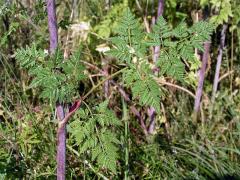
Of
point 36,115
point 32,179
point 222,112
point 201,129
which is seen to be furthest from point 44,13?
point 222,112

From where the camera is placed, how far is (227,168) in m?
2.18

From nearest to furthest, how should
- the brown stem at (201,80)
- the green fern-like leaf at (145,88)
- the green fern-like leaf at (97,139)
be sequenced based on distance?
the green fern-like leaf at (145,88)
the green fern-like leaf at (97,139)
the brown stem at (201,80)

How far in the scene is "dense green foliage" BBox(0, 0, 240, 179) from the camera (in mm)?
1317

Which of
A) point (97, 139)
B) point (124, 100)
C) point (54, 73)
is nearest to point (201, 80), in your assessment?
point (124, 100)

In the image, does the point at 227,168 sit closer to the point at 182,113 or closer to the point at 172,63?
the point at 182,113

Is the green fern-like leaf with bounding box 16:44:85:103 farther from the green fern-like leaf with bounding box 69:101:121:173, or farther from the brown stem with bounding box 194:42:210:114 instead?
the brown stem with bounding box 194:42:210:114

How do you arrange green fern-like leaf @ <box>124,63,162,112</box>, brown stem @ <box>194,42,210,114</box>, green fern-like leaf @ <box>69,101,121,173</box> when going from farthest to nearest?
brown stem @ <box>194,42,210,114</box> < green fern-like leaf @ <box>69,101,121,173</box> < green fern-like leaf @ <box>124,63,162,112</box>

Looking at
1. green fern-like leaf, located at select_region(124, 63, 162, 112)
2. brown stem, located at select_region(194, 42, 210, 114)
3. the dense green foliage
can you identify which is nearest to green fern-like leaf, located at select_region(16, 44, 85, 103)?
the dense green foliage

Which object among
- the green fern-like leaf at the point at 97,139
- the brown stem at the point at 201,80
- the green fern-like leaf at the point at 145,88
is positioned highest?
the green fern-like leaf at the point at 145,88

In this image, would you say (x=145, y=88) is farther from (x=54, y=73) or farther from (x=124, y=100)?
(x=124, y=100)

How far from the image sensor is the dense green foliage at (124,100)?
4.32 feet

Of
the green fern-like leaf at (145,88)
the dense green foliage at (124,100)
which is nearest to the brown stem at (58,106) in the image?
the dense green foliage at (124,100)

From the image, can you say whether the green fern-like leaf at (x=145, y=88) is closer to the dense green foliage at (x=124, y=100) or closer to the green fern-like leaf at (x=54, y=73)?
the dense green foliage at (x=124, y=100)

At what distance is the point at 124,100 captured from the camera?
2367 millimetres
